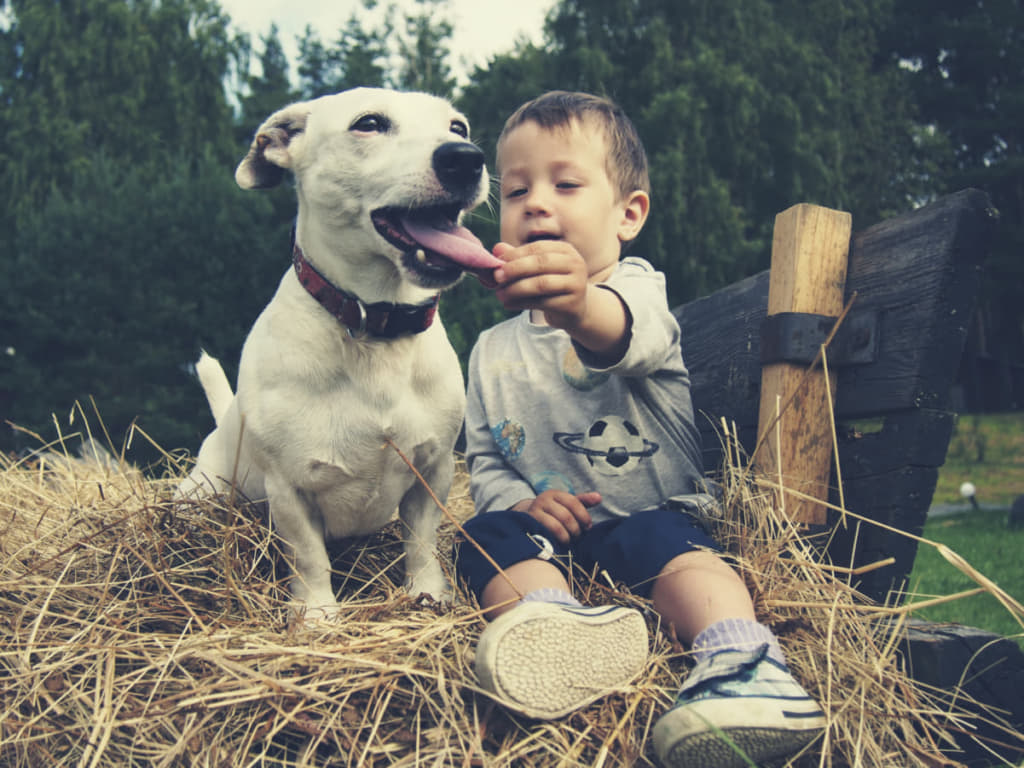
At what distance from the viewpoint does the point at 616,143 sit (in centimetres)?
233

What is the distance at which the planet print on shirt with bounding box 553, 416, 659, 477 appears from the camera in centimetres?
216

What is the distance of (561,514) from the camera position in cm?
191

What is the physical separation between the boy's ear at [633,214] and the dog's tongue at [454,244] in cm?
71

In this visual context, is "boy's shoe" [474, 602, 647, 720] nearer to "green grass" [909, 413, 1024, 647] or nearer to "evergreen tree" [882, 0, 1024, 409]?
"green grass" [909, 413, 1024, 647]

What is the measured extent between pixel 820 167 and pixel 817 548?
14831 mm

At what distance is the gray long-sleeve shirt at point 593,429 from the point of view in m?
2.15

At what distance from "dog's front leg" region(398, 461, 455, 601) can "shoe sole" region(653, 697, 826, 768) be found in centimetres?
77

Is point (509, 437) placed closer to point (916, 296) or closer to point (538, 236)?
point (538, 236)

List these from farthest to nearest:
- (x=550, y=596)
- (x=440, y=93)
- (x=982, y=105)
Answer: (x=982, y=105) < (x=440, y=93) < (x=550, y=596)

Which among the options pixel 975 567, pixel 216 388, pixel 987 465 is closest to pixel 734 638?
pixel 216 388

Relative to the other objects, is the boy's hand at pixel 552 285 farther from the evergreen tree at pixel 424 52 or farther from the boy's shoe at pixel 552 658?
the evergreen tree at pixel 424 52

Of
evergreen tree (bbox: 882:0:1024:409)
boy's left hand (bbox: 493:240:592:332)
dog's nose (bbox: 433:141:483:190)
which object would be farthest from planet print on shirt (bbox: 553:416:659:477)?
evergreen tree (bbox: 882:0:1024:409)

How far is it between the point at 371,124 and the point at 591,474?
3.54ft

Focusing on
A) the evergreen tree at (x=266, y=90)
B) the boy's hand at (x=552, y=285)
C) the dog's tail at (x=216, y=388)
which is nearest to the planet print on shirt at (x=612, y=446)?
the boy's hand at (x=552, y=285)
